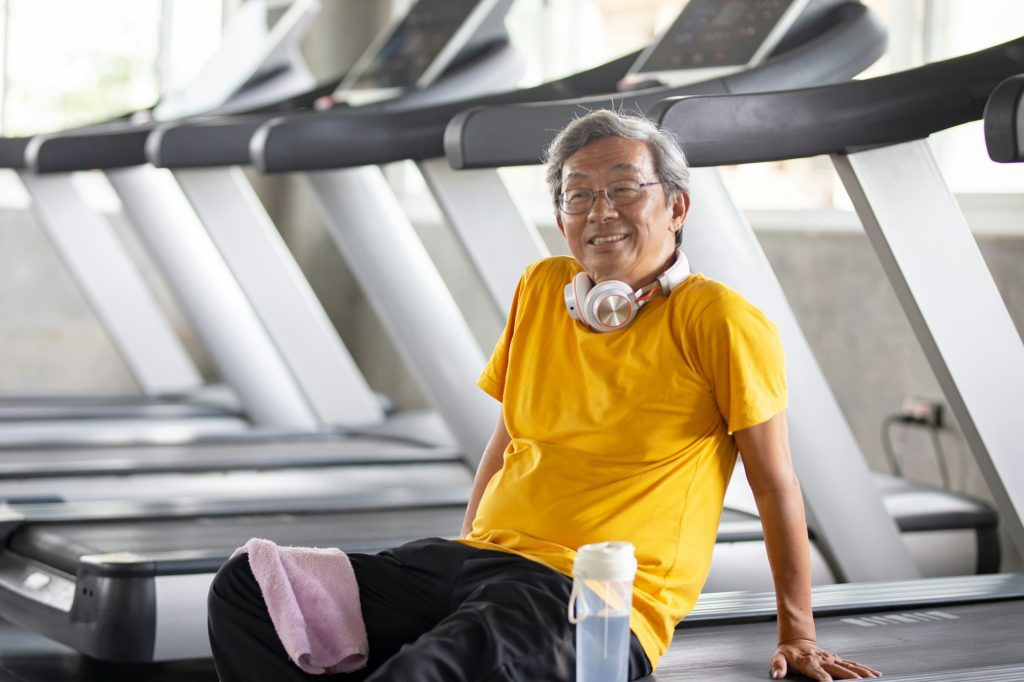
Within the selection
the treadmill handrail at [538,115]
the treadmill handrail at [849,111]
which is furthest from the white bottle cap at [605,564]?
the treadmill handrail at [538,115]

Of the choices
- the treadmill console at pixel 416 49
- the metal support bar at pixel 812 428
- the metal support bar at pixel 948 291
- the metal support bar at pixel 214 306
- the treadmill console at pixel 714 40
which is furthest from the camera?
the metal support bar at pixel 214 306

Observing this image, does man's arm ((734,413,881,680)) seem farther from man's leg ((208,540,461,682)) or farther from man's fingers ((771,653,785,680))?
man's leg ((208,540,461,682))

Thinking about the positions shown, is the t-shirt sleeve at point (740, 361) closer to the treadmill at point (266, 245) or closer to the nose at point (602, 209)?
the nose at point (602, 209)

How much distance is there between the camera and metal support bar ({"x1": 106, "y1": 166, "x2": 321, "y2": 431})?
4910mm

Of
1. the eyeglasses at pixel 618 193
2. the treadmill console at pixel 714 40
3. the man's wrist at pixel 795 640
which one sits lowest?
the man's wrist at pixel 795 640

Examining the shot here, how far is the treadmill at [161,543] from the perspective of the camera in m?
2.48

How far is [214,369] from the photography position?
6711 mm

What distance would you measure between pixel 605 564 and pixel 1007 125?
0.87m

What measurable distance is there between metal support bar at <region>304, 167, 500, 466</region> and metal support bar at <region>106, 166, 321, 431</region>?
115 centimetres

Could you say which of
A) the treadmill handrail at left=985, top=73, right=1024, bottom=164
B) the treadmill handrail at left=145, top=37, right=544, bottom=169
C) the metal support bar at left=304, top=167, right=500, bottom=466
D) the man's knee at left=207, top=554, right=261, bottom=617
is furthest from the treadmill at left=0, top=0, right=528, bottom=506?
the treadmill handrail at left=985, top=73, right=1024, bottom=164

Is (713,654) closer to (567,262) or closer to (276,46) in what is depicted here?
(567,262)

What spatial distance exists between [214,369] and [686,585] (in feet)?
17.1

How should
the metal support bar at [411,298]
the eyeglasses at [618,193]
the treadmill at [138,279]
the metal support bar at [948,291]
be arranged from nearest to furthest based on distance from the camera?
1. the eyeglasses at [618,193]
2. the metal support bar at [948,291]
3. the metal support bar at [411,298]
4. the treadmill at [138,279]

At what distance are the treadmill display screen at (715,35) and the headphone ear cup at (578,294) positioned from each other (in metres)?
1.33
